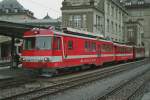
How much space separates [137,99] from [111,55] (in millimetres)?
22450

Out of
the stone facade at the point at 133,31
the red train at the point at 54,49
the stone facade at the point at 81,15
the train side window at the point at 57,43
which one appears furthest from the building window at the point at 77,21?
the train side window at the point at 57,43

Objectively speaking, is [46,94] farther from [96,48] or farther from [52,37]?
[96,48]

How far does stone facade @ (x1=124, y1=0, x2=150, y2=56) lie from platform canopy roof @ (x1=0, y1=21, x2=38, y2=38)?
7874 centimetres

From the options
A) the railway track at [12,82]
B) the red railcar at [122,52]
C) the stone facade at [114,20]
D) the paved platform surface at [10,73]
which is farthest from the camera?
the stone facade at [114,20]

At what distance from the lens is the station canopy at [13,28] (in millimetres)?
22672

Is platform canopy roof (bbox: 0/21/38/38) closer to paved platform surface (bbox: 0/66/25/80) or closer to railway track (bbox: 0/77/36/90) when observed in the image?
paved platform surface (bbox: 0/66/25/80)

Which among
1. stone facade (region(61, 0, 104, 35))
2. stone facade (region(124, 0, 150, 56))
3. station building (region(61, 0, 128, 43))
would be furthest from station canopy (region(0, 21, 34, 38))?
stone facade (region(124, 0, 150, 56))

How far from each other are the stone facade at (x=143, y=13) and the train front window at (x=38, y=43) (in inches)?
3247

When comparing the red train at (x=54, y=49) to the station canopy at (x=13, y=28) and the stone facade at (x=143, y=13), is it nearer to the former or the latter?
the station canopy at (x=13, y=28)

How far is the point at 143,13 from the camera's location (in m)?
104

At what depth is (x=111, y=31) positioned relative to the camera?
74312 millimetres

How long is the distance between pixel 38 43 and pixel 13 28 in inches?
119

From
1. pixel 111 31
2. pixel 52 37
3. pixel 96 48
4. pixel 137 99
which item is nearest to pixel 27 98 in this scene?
pixel 137 99

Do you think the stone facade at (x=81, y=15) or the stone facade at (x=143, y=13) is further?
the stone facade at (x=143, y=13)
